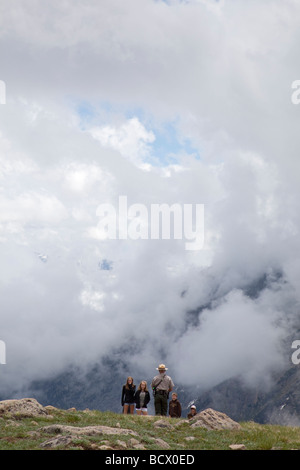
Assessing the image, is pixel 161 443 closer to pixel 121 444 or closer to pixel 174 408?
pixel 121 444

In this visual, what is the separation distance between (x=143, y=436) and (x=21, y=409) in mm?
7831

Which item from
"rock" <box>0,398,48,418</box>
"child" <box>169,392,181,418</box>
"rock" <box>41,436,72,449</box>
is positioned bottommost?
"child" <box>169,392,181,418</box>

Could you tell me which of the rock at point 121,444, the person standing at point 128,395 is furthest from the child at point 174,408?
the rock at point 121,444

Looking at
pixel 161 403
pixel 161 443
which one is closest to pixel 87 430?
pixel 161 443

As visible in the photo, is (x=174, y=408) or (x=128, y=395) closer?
(x=128, y=395)

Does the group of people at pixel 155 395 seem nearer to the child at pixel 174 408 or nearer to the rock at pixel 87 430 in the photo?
the child at pixel 174 408

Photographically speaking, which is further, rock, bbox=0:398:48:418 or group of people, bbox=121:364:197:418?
group of people, bbox=121:364:197:418

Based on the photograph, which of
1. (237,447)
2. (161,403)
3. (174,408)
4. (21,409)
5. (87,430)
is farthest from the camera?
(174,408)

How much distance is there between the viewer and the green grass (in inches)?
599

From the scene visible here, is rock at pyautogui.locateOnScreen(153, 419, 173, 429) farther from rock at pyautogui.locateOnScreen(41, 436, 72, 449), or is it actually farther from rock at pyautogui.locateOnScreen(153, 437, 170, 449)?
rock at pyautogui.locateOnScreen(41, 436, 72, 449)

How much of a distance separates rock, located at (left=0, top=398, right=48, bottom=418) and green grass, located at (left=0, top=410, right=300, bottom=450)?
613 millimetres

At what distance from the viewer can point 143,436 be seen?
17047 mm

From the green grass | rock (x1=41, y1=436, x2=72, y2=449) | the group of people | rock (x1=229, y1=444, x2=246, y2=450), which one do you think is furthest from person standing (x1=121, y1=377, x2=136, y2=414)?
rock (x1=41, y1=436, x2=72, y2=449)
